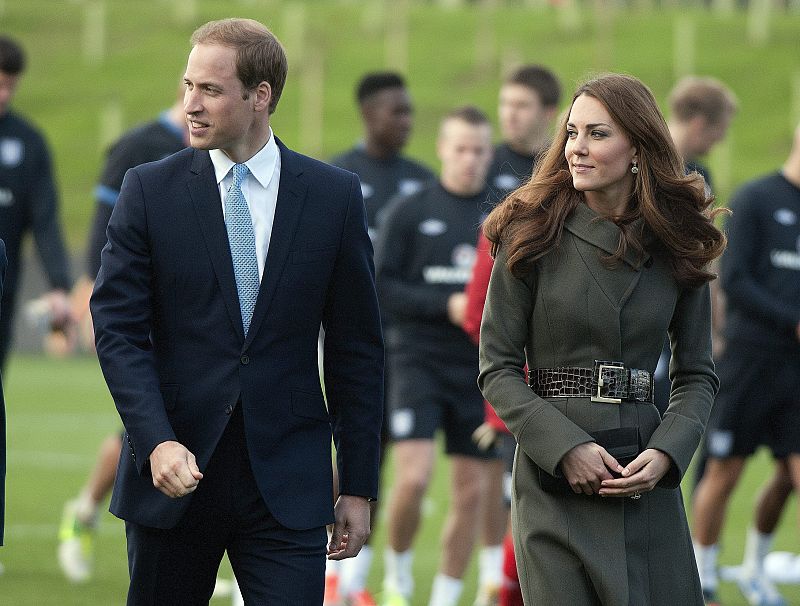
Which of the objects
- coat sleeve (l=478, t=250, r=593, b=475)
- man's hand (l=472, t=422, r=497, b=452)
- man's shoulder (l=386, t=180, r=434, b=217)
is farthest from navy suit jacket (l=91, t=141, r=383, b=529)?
man's shoulder (l=386, t=180, r=434, b=217)

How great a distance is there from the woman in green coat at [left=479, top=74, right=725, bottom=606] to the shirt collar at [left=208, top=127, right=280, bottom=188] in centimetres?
68

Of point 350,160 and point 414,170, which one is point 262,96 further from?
point 414,170

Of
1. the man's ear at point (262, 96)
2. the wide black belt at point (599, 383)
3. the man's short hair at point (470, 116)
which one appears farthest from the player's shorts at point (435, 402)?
the man's ear at point (262, 96)

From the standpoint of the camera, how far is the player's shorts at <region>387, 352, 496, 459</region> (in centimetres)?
880

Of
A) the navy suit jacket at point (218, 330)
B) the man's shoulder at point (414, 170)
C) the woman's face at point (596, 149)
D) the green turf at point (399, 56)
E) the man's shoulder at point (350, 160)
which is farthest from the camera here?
the green turf at point (399, 56)

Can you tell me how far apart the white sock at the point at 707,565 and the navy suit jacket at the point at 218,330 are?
445cm

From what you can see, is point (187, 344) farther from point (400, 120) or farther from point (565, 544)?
point (400, 120)

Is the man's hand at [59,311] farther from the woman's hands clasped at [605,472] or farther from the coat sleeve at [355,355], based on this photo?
the woman's hands clasped at [605,472]

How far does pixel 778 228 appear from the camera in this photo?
9.05m

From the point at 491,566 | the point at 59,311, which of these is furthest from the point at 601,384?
the point at 59,311

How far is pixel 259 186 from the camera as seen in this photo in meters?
4.95

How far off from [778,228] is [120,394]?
17.3 feet

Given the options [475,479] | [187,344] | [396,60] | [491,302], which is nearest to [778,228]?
[475,479]

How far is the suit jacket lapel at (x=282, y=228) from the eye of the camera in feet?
15.8
